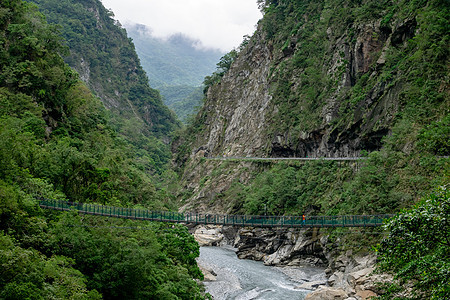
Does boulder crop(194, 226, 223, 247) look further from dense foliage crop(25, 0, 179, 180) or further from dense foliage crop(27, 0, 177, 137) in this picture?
dense foliage crop(27, 0, 177, 137)

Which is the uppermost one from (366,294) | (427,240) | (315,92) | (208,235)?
(315,92)

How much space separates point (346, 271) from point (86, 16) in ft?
335

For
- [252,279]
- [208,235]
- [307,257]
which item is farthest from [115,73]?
[252,279]

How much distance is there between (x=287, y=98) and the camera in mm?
54688

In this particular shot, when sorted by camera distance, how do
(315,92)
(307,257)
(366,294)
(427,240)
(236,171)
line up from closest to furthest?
(427,240) → (366,294) → (307,257) → (315,92) → (236,171)

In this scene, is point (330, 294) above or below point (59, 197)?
below

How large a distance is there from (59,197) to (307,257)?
73.4 ft

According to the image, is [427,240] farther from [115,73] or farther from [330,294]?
[115,73]

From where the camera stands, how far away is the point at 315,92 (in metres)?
46.6

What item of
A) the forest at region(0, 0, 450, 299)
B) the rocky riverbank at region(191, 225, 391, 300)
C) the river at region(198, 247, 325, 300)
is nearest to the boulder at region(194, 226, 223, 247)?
the rocky riverbank at region(191, 225, 391, 300)

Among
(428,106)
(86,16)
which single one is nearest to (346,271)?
(428,106)

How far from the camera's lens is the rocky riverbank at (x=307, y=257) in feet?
73.9

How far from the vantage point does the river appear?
26234 millimetres

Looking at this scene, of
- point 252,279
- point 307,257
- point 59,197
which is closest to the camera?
point 59,197
